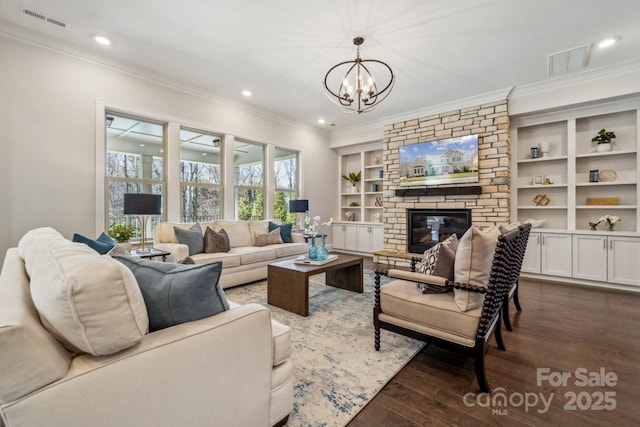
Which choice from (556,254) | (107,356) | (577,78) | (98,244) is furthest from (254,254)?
(577,78)

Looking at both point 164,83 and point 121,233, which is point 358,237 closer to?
point 121,233

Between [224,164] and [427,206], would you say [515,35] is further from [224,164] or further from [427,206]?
[224,164]

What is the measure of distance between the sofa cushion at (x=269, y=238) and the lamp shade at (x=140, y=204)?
5.57 ft

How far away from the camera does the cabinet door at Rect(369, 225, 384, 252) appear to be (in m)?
6.56

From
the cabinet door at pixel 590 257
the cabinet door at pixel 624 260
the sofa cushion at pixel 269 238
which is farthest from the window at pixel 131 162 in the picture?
the cabinet door at pixel 624 260

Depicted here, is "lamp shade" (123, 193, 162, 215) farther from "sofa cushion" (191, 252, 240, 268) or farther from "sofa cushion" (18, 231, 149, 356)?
"sofa cushion" (18, 231, 149, 356)

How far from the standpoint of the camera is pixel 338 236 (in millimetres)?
7281

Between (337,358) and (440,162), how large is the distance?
425cm

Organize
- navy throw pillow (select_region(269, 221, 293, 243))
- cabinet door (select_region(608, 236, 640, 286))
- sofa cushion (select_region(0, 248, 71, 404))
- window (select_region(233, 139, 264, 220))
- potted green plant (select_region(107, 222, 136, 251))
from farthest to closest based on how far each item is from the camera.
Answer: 1. window (select_region(233, 139, 264, 220))
2. navy throw pillow (select_region(269, 221, 293, 243))
3. cabinet door (select_region(608, 236, 640, 286))
4. potted green plant (select_region(107, 222, 136, 251))
5. sofa cushion (select_region(0, 248, 71, 404))

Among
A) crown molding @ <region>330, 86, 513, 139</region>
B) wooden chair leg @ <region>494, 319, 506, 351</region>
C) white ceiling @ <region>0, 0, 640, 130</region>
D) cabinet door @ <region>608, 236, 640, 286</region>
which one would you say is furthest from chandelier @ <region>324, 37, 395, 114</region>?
cabinet door @ <region>608, 236, 640, 286</region>

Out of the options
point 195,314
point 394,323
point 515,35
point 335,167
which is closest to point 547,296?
point 394,323

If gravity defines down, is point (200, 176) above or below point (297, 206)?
above

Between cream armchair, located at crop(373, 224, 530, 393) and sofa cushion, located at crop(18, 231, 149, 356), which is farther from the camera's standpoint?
cream armchair, located at crop(373, 224, 530, 393)

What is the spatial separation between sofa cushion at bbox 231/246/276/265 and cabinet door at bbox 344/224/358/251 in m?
2.88
